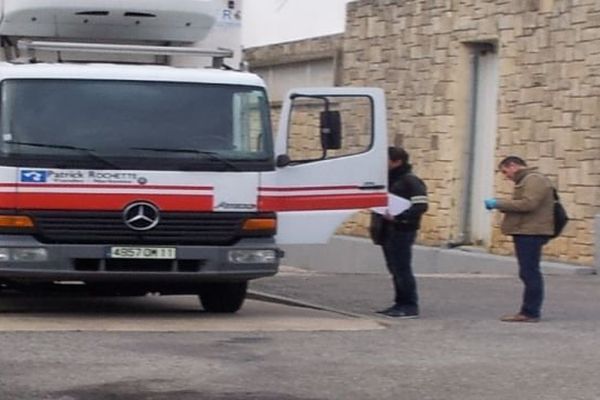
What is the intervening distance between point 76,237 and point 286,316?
100 inches

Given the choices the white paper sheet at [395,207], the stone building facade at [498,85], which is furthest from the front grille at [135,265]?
the stone building facade at [498,85]

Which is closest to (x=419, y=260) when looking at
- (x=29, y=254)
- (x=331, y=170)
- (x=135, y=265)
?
(x=331, y=170)

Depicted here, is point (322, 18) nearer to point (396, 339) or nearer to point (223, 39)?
point (223, 39)

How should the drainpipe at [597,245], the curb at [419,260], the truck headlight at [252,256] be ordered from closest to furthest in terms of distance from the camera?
the truck headlight at [252,256], the drainpipe at [597,245], the curb at [419,260]

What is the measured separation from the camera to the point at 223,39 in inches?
597

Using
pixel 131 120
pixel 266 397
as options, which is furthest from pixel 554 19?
pixel 266 397

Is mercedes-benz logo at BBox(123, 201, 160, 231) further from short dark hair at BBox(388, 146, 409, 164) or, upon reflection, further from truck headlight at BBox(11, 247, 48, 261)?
short dark hair at BBox(388, 146, 409, 164)

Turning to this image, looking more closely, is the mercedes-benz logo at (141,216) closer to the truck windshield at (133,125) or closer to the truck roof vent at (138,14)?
the truck windshield at (133,125)

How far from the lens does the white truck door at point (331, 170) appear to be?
14266 millimetres

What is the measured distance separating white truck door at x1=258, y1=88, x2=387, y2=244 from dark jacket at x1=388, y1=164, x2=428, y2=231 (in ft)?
0.57

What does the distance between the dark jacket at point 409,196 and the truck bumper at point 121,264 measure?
3.98ft

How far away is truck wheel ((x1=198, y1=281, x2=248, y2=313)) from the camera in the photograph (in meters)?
15.1

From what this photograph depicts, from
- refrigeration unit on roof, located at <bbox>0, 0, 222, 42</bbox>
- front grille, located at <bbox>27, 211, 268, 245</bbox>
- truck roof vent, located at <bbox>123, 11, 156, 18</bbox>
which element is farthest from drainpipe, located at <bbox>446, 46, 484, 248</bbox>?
front grille, located at <bbox>27, 211, 268, 245</bbox>

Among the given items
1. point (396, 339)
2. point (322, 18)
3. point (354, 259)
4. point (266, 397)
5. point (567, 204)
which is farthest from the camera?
point (322, 18)
